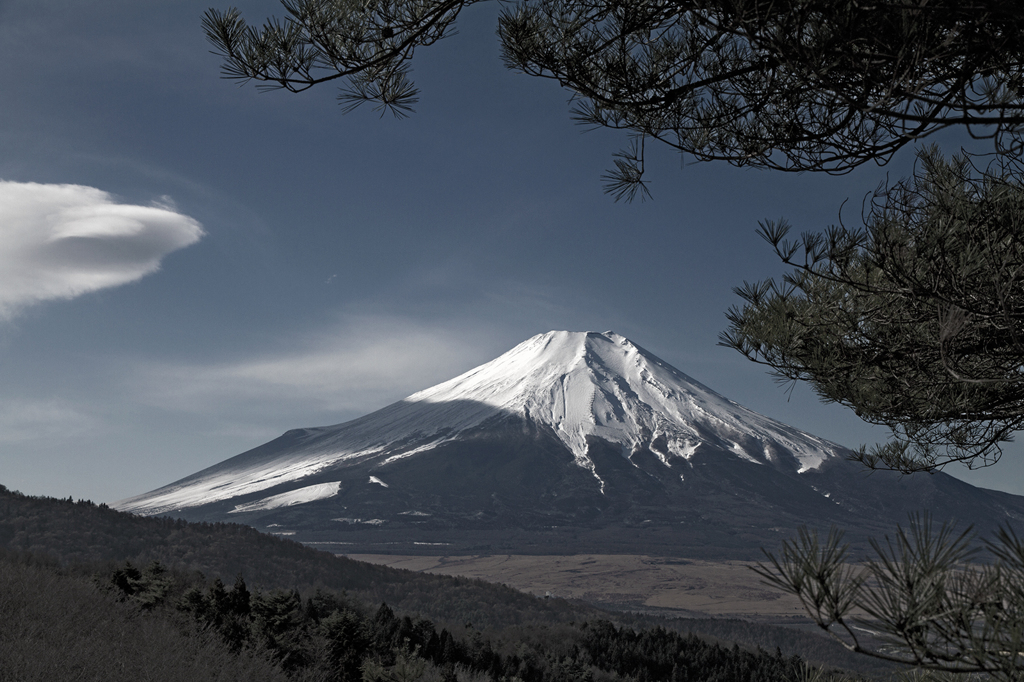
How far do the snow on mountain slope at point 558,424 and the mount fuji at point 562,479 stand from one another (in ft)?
1.83

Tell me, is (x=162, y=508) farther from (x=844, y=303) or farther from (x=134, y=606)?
(x=844, y=303)

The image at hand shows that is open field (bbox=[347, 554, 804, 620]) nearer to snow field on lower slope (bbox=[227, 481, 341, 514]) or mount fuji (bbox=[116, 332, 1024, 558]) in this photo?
mount fuji (bbox=[116, 332, 1024, 558])

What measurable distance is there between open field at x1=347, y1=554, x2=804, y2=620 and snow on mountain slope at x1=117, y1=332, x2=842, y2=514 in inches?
2248

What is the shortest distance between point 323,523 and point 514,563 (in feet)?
144

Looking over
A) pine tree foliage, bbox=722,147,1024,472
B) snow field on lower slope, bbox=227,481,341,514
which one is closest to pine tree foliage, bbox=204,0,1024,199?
pine tree foliage, bbox=722,147,1024,472

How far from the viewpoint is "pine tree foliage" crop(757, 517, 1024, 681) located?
190 cm

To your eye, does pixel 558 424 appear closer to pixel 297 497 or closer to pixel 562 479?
pixel 562 479

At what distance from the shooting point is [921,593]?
1943mm

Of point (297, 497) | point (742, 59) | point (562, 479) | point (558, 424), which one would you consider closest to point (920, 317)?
point (742, 59)

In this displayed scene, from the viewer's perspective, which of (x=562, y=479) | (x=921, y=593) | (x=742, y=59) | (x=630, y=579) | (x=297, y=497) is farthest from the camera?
(x=562, y=479)

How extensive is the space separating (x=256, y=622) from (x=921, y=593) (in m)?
10.7

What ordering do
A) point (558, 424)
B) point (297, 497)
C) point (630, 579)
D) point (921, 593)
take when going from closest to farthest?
point (921, 593) → point (630, 579) → point (297, 497) → point (558, 424)

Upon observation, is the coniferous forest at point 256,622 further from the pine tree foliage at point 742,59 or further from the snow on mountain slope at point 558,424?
the snow on mountain slope at point 558,424

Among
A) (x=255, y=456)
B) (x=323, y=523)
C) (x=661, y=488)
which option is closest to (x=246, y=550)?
(x=323, y=523)
